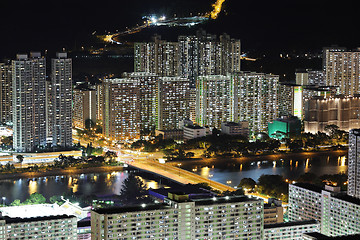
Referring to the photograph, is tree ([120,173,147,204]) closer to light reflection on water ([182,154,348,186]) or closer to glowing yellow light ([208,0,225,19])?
light reflection on water ([182,154,348,186])

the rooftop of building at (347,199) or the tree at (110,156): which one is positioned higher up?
the rooftop of building at (347,199)

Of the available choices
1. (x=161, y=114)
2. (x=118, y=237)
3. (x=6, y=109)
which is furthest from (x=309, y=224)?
(x=6, y=109)

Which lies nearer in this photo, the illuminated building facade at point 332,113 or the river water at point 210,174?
the river water at point 210,174

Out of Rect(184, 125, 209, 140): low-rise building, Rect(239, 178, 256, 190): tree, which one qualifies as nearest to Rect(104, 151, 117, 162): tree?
Rect(184, 125, 209, 140): low-rise building

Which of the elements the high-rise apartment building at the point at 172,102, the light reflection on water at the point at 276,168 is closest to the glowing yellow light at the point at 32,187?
the light reflection on water at the point at 276,168

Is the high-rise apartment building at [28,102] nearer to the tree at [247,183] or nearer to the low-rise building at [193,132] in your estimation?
the low-rise building at [193,132]

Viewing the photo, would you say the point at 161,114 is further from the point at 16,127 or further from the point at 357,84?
the point at 357,84
